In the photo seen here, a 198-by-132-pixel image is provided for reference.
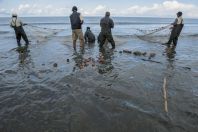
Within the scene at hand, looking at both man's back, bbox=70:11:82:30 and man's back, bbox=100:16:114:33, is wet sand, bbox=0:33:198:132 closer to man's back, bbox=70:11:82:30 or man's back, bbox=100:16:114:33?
man's back, bbox=70:11:82:30

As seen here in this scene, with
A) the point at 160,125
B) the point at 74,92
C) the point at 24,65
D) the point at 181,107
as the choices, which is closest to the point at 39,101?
the point at 74,92

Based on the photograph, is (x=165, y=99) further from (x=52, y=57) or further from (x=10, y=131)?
(x=52, y=57)

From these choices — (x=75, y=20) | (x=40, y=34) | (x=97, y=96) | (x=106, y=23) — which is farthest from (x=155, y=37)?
(x=97, y=96)

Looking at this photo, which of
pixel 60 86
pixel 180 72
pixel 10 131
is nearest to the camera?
pixel 10 131

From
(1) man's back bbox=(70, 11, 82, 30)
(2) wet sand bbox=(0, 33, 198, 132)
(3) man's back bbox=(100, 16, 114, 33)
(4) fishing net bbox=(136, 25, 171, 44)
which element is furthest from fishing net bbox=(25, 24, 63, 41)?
(2) wet sand bbox=(0, 33, 198, 132)

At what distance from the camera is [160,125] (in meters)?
5.29

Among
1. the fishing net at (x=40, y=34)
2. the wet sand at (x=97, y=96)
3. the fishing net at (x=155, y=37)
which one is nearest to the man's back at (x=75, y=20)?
the wet sand at (x=97, y=96)

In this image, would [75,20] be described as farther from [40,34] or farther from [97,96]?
[40,34]

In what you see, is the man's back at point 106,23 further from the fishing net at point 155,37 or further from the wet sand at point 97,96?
the fishing net at point 155,37

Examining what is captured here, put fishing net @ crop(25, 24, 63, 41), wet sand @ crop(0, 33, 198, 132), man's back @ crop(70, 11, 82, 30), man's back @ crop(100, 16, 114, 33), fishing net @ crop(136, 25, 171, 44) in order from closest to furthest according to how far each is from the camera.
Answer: wet sand @ crop(0, 33, 198, 132), man's back @ crop(70, 11, 82, 30), man's back @ crop(100, 16, 114, 33), fishing net @ crop(136, 25, 171, 44), fishing net @ crop(25, 24, 63, 41)

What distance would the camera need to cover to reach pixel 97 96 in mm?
6895

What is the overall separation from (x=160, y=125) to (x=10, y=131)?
9.70ft

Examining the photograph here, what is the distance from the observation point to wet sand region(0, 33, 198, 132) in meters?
5.36

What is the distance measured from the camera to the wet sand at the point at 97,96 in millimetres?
5355
